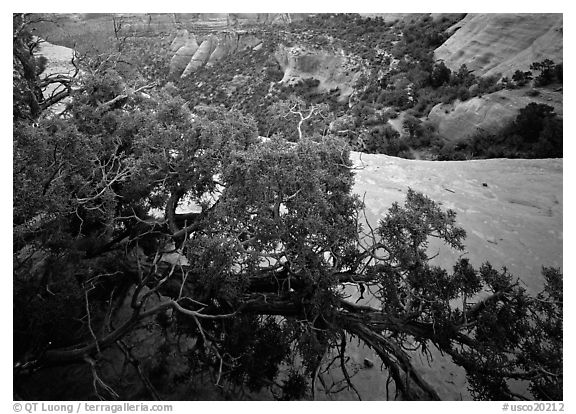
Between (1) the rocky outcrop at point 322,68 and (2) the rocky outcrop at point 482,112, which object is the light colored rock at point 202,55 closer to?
(1) the rocky outcrop at point 322,68

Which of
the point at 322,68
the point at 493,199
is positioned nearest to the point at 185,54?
the point at 322,68

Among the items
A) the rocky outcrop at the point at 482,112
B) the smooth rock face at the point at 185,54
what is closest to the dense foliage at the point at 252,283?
the rocky outcrop at the point at 482,112

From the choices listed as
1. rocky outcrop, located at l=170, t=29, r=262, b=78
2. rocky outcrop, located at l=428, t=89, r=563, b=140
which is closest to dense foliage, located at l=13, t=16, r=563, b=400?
rocky outcrop, located at l=428, t=89, r=563, b=140

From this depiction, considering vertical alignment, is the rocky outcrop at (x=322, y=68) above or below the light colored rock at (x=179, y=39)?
below

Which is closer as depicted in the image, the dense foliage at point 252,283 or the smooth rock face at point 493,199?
the dense foliage at point 252,283

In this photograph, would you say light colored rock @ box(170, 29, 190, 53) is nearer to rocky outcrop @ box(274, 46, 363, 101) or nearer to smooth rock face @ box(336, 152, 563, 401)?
rocky outcrop @ box(274, 46, 363, 101)

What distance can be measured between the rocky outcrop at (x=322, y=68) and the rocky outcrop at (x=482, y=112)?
9.28m

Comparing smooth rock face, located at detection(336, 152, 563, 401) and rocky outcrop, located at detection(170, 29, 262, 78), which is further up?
rocky outcrop, located at detection(170, 29, 262, 78)

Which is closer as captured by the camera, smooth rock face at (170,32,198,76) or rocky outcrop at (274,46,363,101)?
rocky outcrop at (274,46,363,101)

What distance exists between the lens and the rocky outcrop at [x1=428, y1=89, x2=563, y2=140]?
1509cm

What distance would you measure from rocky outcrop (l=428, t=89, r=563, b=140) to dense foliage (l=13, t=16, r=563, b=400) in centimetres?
1296

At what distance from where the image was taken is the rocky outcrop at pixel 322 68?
88.5 feet
